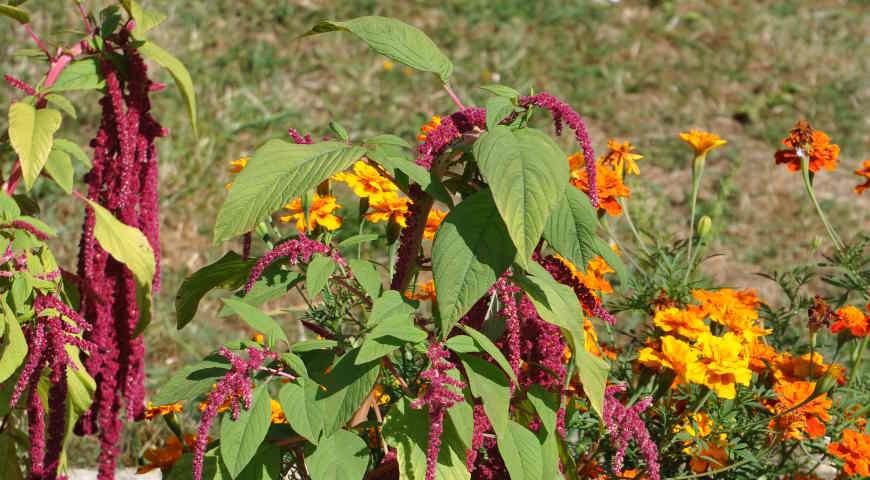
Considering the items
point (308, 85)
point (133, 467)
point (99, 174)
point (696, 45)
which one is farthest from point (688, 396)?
point (696, 45)

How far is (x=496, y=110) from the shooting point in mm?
1364

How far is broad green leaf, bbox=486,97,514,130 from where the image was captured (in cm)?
134

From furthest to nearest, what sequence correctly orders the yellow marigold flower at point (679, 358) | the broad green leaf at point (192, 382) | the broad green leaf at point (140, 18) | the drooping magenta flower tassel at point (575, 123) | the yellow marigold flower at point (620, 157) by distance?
the yellow marigold flower at point (620, 157), the yellow marigold flower at point (679, 358), the broad green leaf at point (140, 18), the broad green leaf at point (192, 382), the drooping magenta flower tassel at point (575, 123)

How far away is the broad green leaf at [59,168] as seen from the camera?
1751mm

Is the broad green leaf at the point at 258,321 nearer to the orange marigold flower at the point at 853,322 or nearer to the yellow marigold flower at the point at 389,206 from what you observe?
the yellow marigold flower at the point at 389,206

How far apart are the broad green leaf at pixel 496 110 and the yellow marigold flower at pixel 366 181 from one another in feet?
2.03

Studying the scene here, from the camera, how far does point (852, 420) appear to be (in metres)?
2.11

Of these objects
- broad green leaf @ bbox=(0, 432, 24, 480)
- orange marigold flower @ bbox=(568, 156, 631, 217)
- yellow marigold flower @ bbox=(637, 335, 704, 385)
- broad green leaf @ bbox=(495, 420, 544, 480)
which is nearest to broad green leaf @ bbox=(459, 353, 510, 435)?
broad green leaf @ bbox=(495, 420, 544, 480)

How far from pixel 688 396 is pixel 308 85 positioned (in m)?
3.31

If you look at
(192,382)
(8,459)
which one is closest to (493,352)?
(192,382)

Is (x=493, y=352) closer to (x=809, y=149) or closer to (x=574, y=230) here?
(x=574, y=230)

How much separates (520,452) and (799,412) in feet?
2.41

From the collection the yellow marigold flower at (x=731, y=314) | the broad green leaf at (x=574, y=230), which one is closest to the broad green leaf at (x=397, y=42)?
the broad green leaf at (x=574, y=230)

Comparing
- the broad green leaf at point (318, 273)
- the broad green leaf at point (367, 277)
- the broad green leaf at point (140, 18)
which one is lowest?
the broad green leaf at point (367, 277)
